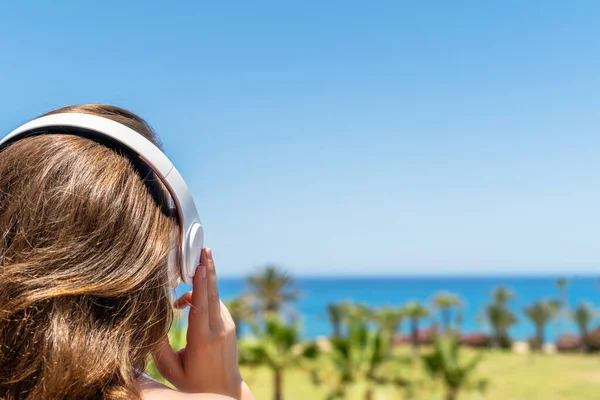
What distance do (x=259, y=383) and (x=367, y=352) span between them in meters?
16.9

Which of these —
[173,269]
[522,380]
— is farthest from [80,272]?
[522,380]

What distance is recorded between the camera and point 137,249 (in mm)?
744

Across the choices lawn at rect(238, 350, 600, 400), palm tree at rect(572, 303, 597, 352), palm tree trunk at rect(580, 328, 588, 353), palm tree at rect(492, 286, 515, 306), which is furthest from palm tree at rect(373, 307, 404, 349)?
palm tree trunk at rect(580, 328, 588, 353)

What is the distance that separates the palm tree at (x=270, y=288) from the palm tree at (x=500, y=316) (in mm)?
19135

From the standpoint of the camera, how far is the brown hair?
71 centimetres

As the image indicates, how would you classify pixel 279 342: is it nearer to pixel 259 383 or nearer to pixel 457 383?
pixel 457 383

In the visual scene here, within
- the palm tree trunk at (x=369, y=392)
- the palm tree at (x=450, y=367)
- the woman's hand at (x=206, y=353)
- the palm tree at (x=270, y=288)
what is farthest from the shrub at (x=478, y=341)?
the woman's hand at (x=206, y=353)

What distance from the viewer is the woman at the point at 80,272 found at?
0.71 m

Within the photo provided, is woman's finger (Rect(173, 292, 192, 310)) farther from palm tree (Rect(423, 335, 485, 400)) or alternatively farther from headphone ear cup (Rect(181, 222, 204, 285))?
palm tree (Rect(423, 335, 485, 400))

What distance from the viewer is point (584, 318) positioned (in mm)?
44469

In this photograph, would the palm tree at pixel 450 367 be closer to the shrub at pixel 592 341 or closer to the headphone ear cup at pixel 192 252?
the headphone ear cup at pixel 192 252

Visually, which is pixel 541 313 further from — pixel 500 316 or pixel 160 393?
pixel 160 393

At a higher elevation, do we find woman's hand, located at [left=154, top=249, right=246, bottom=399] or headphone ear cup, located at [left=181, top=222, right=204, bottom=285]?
headphone ear cup, located at [left=181, top=222, right=204, bottom=285]

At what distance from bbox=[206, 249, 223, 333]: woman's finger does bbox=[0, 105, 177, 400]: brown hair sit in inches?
3.8
